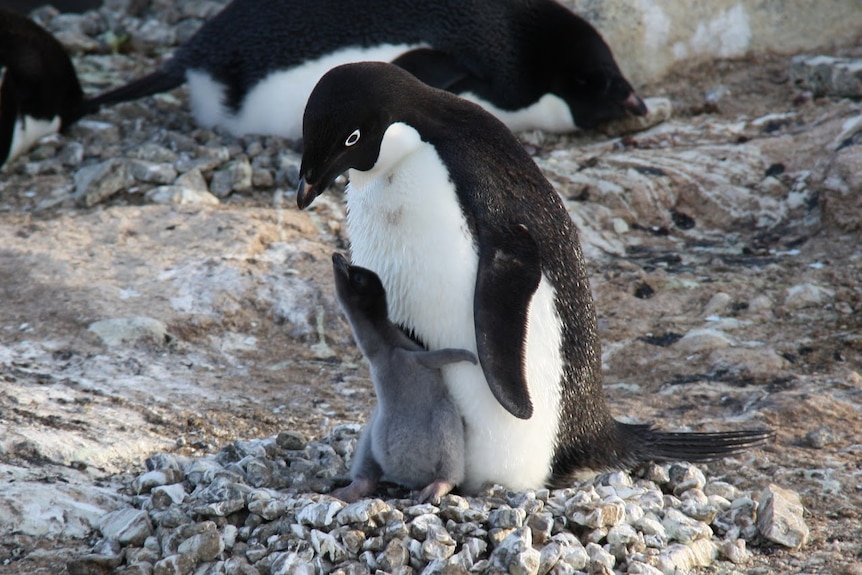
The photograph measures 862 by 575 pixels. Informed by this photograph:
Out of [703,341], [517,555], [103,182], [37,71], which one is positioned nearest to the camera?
[517,555]

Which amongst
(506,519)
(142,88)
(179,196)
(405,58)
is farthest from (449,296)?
(142,88)

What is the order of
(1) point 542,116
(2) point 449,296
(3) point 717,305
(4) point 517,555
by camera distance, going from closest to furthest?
(4) point 517,555 < (2) point 449,296 < (3) point 717,305 < (1) point 542,116

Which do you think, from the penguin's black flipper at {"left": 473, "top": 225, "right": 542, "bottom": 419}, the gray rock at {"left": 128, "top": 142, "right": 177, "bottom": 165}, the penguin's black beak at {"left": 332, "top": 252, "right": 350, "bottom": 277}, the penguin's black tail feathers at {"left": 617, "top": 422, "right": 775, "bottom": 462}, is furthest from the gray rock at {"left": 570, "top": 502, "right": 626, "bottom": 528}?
the gray rock at {"left": 128, "top": 142, "right": 177, "bottom": 165}

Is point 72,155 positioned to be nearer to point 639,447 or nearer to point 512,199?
point 512,199

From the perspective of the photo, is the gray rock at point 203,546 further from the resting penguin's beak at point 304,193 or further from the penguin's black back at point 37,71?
the penguin's black back at point 37,71

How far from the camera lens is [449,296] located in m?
2.96

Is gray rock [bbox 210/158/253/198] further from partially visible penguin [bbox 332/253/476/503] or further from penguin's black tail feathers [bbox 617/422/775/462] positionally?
penguin's black tail feathers [bbox 617/422/775/462]

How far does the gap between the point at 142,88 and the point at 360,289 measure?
372 cm

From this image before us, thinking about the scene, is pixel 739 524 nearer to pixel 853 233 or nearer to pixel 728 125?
pixel 853 233

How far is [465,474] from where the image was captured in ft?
9.98

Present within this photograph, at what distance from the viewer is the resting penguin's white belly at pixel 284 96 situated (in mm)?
5812

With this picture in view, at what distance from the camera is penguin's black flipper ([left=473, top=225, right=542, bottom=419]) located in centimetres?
283

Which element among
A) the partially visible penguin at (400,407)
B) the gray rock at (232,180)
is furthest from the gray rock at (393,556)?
the gray rock at (232,180)

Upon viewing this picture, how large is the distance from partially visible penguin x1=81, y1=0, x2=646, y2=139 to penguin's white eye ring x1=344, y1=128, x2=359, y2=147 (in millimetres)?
2966
